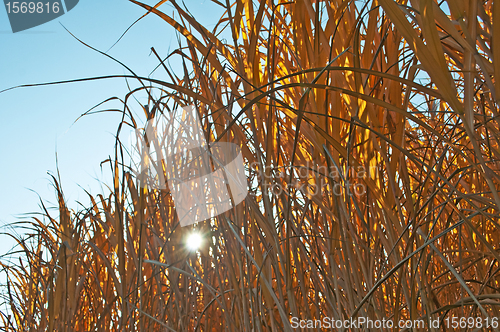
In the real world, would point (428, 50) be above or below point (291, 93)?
below

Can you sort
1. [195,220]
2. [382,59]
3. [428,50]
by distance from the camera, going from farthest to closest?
1. [195,220]
2. [382,59]
3. [428,50]

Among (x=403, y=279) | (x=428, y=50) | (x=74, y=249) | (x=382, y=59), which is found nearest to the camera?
(x=428, y=50)

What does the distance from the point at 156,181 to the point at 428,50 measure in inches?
34.4

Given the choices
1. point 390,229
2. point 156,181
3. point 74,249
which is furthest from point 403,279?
point 74,249

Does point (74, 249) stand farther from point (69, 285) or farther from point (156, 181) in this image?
point (156, 181)

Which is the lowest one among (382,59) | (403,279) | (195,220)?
(403,279)

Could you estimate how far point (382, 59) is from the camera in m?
0.65

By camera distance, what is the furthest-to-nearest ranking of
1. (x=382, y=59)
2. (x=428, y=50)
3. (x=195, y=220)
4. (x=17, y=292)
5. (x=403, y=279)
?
(x=17, y=292) → (x=195, y=220) → (x=382, y=59) → (x=403, y=279) → (x=428, y=50)

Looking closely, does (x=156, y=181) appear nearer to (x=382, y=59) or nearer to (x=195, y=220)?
(x=195, y=220)

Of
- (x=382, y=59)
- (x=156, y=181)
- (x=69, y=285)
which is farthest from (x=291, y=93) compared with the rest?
(x=69, y=285)

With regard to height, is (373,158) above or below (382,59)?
below

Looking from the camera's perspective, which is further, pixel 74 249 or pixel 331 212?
pixel 74 249

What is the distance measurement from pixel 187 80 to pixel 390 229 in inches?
18.6

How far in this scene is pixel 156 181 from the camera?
3.44ft
